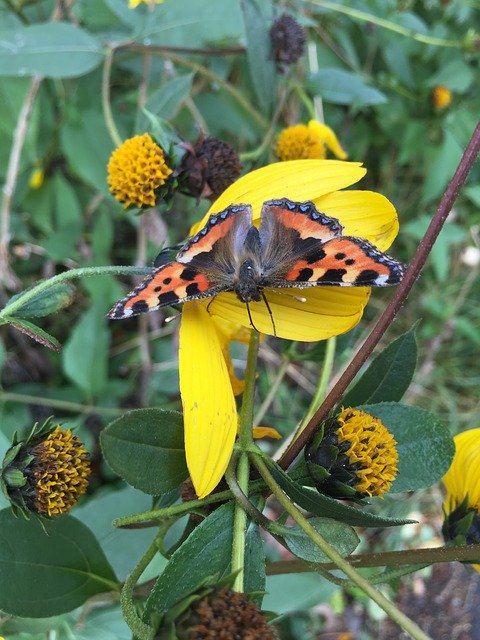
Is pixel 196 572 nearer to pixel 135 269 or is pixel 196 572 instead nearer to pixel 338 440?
pixel 338 440

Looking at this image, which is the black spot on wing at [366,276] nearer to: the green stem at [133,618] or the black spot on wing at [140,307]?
the black spot on wing at [140,307]

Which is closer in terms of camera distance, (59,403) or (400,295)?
(400,295)

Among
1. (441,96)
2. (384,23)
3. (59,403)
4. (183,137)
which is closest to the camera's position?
(183,137)

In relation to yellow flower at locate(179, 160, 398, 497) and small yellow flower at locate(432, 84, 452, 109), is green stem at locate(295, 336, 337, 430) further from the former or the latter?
small yellow flower at locate(432, 84, 452, 109)

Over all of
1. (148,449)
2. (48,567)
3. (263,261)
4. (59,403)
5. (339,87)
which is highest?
(339,87)

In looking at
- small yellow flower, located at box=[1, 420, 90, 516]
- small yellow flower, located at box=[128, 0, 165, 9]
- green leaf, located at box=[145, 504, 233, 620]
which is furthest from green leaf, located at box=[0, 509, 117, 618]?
small yellow flower, located at box=[128, 0, 165, 9]

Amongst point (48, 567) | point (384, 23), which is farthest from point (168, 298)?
point (384, 23)

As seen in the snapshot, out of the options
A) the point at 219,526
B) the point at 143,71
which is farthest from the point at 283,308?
the point at 143,71

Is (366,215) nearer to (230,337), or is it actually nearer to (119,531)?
(230,337)
